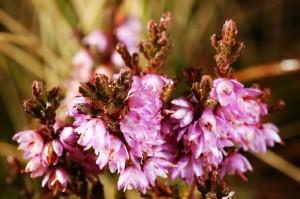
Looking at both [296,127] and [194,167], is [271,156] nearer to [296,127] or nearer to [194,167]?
[296,127]

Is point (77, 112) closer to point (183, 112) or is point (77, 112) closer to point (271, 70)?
point (183, 112)

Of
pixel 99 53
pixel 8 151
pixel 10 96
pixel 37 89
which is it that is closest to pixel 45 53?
pixel 10 96

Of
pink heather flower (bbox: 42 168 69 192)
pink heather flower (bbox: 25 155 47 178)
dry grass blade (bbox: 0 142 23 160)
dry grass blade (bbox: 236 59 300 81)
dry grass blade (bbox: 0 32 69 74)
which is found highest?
dry grass blade (bbox: 0 32 69 74)

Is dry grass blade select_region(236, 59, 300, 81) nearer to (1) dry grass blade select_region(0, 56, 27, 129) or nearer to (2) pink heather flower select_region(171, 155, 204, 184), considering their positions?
(1) dry grass blade select_region(0, 56, 27, 129)

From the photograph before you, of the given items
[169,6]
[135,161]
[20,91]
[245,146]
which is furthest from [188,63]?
[135,161]

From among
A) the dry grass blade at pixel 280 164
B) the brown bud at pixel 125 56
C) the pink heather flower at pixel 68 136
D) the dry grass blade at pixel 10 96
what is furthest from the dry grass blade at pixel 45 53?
the pink heather flower at pixel 68 136

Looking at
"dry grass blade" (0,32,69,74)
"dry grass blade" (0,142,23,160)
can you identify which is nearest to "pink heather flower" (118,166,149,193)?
"dry grass blade" (0,142,23,160)
